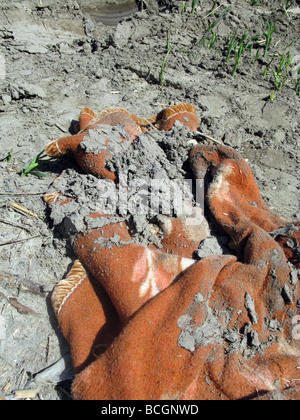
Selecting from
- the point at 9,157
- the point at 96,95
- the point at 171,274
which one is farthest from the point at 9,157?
the point at 171,274

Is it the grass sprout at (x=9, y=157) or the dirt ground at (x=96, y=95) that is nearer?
the dirt ground at (x=96, y=95)

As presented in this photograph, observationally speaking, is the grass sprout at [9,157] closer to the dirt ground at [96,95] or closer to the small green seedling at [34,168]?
the dirt ground at [96,95]

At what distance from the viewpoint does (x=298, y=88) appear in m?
3.49

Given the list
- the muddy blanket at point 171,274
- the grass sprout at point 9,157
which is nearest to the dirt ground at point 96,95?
the grass sprout at point 9,157

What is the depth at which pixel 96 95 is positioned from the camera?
3.10m

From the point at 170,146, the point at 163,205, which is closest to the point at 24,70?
the point at 170,146

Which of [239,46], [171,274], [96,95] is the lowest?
[171,274]

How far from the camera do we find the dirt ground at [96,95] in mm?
1866

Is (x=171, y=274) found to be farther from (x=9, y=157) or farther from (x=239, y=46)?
(x=239, y=46)

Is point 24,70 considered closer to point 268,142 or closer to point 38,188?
point 38,188

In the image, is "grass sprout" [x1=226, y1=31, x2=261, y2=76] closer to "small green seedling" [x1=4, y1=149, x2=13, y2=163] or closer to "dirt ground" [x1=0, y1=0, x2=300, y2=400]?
"dirt ground" [x1=0, y1=0, x2=300, y2=400]

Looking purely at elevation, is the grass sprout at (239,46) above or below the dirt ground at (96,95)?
above

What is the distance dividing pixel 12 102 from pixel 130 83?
1133mm

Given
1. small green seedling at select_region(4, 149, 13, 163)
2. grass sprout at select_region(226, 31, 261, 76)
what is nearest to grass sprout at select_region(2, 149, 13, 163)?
small green seedling at select_region(4, 149, 13, 163)
